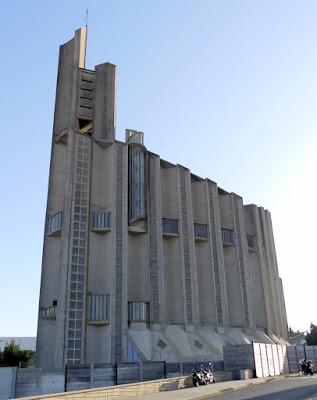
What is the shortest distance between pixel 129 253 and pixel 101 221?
4704 mm

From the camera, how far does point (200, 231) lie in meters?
49.8

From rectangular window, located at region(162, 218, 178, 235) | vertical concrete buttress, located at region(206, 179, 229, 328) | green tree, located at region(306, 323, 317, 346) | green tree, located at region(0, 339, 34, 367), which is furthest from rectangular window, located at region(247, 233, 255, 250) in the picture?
green tree, located at region(0, 339, 34, 367)

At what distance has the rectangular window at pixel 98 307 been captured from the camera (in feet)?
128

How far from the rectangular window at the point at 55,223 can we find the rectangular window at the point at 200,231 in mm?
15928

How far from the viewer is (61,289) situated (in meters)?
38.2

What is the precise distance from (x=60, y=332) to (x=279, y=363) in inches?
742

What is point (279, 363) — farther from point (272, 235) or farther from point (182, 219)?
point (272, 235)

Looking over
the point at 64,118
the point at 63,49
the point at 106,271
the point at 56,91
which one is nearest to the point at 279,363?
the point at 106,271

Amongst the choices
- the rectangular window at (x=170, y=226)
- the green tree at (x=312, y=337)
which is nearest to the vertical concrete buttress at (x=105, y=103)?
the rectangular window at (x=170, y=226)

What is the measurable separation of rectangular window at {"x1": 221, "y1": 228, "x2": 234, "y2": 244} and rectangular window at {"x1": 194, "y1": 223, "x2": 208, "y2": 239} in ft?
11.0

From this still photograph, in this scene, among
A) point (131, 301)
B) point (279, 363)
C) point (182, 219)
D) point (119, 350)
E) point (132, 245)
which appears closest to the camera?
point (279, 363)

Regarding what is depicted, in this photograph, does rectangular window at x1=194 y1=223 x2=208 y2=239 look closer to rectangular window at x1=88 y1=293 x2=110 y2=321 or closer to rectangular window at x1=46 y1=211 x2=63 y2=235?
rectangular window at x1=88 y1=293 x2=110 y2=321

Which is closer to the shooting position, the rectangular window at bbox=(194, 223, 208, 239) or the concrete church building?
the concrete church building

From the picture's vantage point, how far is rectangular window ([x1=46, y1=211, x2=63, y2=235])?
138 feet
